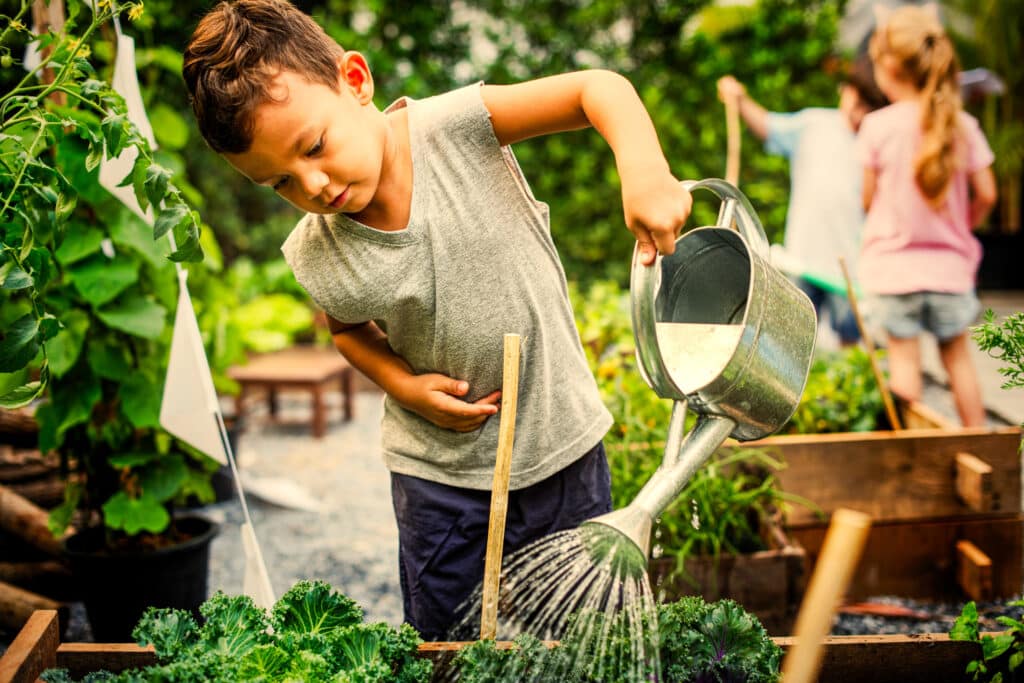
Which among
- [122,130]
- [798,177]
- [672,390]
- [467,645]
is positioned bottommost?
[467,645]

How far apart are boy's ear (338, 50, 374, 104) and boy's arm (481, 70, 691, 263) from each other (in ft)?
0.65

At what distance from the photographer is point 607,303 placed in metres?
4.00

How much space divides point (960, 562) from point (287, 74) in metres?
2.30

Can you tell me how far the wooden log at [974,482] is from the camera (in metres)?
2.37

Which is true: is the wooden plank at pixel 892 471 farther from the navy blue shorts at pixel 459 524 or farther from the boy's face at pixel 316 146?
the boy's face at pixel 316 146

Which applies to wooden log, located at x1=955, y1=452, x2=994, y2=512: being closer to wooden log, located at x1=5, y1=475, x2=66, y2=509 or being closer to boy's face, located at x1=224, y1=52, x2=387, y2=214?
boy's face, located at x1=224, y1=52, x2=387, y2=214

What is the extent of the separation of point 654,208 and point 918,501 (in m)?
1.84

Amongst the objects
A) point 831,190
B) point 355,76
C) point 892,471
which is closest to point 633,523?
point 355,76

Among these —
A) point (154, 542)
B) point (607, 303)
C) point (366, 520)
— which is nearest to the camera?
point (154, 542)

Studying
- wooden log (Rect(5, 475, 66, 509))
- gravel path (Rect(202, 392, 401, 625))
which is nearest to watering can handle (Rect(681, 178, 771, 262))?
gravel path (Rect(202, 392, 401, 625))

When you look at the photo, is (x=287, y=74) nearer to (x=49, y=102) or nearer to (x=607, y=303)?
(x=49, y=102)

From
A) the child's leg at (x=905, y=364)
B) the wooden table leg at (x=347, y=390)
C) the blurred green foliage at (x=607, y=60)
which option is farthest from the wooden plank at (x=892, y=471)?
the blurred green foliage at (x=607, y=60)

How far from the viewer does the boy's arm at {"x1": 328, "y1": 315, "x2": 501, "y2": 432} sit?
1.48m

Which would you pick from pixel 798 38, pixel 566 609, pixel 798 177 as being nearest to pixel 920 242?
pixel 798 177
